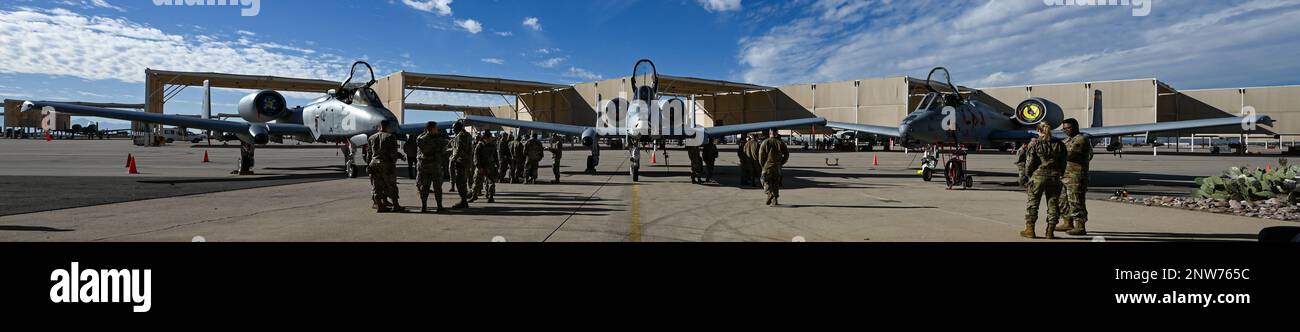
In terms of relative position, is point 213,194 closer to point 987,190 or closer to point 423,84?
point 987,190

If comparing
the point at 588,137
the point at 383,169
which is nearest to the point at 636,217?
the point at 383,169

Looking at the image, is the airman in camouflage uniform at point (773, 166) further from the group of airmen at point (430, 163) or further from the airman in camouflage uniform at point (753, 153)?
the group of airmen at point (430, 163)

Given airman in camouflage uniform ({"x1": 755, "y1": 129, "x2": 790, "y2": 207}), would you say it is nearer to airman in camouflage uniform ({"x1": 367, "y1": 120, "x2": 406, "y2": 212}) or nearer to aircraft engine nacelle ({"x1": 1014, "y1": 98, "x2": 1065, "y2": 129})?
airman in camouflage uniform ({"x1": 367, "y1": 120, "x2": 406, "y2": 212})

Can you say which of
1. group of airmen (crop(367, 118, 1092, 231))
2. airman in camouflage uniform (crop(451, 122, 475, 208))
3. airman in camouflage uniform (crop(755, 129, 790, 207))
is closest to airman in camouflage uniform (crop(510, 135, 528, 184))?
group of airmen (crop(367, 118, 1092, 231))

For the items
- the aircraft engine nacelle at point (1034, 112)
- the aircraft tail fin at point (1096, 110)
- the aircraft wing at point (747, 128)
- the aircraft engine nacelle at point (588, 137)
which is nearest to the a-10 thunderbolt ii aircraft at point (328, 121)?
the aircraft engine nacelle at point (588, 137)

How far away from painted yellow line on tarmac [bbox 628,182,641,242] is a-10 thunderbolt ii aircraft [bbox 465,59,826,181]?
10.4ft

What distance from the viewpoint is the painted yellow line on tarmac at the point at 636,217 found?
6980mm

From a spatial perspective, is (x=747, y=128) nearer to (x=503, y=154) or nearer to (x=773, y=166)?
(x=503, y=154)

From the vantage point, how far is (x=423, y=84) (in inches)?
2223

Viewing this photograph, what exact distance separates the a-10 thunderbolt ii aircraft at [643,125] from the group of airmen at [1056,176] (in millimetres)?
8372

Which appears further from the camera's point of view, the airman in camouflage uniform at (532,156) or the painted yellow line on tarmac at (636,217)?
the airman in camouflage uniform at (532,156)

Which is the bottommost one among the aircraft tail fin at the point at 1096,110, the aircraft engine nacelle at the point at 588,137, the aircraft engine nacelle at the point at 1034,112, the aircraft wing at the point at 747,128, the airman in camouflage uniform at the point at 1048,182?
the airman in camouflage uniform at the point at 1048,182
